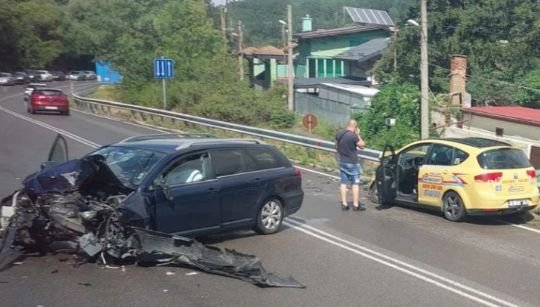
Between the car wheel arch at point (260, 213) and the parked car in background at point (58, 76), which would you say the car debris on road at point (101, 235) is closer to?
the car wheel arch at point (260, 213)

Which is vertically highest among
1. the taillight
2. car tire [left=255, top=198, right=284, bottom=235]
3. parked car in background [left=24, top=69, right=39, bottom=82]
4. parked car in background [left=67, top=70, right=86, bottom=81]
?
the taillight

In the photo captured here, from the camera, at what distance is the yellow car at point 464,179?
13016 millimetres

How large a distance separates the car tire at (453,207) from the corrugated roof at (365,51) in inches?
1797

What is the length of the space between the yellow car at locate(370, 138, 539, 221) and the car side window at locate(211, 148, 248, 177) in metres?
4.13

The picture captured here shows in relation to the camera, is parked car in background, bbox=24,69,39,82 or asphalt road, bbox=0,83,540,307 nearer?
asphalt road, bbox=0,83,540,307

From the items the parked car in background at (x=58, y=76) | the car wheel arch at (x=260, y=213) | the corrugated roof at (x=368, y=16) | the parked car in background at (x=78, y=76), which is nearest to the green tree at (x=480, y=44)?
the corrugated roof at (x=368, y=16)

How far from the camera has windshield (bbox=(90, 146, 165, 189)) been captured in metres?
9.92

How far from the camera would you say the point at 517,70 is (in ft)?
152

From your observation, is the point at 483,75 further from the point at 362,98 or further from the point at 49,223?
the point at 49,223

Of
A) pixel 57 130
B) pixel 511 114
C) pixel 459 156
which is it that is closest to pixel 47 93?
pixel 57 130

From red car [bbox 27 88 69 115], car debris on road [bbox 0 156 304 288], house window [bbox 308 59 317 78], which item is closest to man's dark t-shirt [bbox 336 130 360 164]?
car debris on road [bbox 0 156 304 288]

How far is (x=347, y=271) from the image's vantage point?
933 cm

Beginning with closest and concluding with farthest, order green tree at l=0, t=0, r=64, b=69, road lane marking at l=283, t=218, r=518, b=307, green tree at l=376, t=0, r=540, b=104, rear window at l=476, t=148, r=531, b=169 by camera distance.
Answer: road lane marking at l=283, t=218, r=518, b=307 → rear window at l=476, t=148, r=531, b=169 → green tree at l=376, t=0, r=540, b=104 → green tree at l=0, t=0, r=64, b=69

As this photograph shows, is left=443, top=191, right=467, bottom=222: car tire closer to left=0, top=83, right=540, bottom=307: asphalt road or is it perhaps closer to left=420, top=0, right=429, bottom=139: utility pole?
left=0, top=83, right=540, bottom=307: asphalt road
